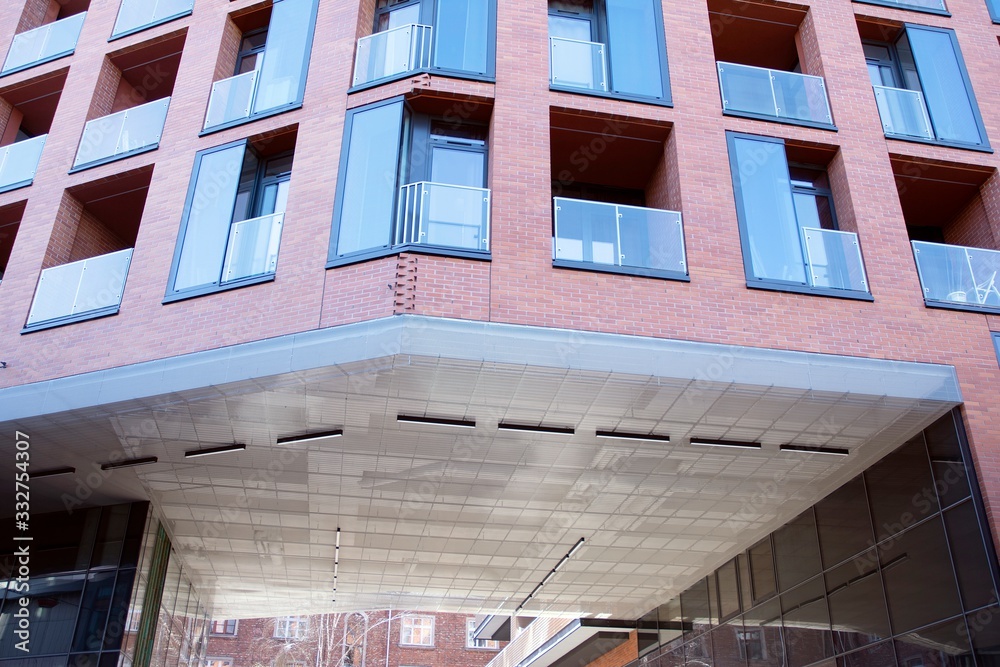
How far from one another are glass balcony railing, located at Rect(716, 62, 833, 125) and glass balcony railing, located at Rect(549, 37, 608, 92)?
198 cm

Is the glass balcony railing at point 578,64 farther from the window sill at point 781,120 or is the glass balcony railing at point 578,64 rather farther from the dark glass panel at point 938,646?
the dark glass panel at point 938,646

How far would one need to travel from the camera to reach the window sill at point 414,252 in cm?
1159

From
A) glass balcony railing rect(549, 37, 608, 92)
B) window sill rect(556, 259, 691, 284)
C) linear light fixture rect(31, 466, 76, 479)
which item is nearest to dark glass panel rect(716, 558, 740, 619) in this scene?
window sill rect(556, 259, 691, 284)

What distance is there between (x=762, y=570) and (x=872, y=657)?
11.6 feet

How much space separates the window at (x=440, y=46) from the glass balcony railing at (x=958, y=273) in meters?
7.31

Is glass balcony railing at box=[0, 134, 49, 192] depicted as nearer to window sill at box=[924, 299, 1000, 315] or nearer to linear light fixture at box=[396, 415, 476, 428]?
linear light fixture at box=[396, 415, 476, 428]

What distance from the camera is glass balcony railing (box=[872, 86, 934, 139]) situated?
1464 centimetres

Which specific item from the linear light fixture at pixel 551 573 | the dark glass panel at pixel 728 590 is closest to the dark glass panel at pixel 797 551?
the dark glass panel at pixel 728 590

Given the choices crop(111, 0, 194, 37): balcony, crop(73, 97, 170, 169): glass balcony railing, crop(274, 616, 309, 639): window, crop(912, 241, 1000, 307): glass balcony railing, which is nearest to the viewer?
crop(912, 241, 1000, 307): glass balcony railing

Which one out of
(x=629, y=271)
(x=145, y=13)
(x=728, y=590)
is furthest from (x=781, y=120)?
(x=145, y=13)

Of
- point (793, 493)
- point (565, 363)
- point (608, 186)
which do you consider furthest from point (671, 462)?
point (608, 186)

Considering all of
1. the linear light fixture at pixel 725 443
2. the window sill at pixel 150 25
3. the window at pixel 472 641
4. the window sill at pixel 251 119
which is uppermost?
the window sill at pixel 150 25

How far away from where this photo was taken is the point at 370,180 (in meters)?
12.5

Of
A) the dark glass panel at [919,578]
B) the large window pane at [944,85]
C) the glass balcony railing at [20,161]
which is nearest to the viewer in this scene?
the dark glass panel at [919,578]
